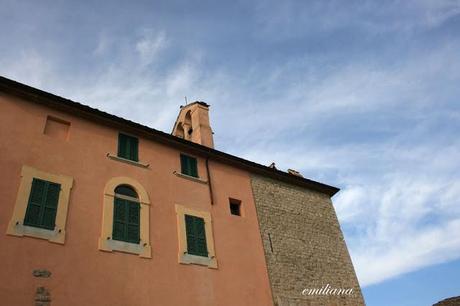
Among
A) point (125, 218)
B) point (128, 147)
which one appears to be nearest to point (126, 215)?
point (125, 218)

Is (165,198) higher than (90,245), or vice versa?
(165,198)

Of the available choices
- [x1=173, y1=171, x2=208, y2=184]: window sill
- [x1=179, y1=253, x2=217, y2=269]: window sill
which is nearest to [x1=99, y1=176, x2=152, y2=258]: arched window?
[x1=179, y1=253, x2=217, y2=269]: window sill

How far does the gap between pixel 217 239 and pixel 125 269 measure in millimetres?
3385

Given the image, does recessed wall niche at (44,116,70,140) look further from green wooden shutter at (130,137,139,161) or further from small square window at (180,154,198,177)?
Result: small square window at (180,154,198,177)

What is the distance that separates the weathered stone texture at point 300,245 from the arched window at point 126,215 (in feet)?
16.0

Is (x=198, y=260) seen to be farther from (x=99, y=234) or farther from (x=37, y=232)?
(x=37, y=232)

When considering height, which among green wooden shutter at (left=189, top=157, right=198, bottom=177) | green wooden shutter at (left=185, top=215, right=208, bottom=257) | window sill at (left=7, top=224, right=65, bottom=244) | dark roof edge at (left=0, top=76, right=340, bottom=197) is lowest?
window sill at (left=7, top=224, right=65, bottom=244)

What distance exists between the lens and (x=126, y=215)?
11.0 meters

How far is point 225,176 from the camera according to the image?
1461cm

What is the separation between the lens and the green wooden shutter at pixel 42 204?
30.6ft

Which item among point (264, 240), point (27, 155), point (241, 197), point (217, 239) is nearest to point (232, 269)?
point (217, 239)

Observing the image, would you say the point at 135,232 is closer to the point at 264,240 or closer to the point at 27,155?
the point at 27,155

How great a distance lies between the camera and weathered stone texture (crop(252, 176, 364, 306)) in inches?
523

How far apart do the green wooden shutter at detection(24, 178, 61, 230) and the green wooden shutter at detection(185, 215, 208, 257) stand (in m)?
3.93
